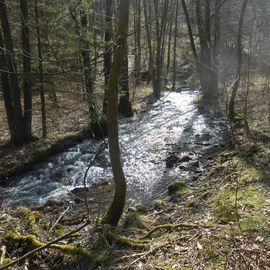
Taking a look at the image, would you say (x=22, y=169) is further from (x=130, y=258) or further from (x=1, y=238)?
(x=130, y=258)

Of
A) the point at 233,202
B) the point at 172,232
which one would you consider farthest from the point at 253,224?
the point at 172,232

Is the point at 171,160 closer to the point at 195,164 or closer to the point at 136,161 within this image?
the point at 195,164

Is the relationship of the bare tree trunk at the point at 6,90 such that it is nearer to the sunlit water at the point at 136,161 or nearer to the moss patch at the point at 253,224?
the sunlit water at the point at 136,161

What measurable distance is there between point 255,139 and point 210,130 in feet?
13.0

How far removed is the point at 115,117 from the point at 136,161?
19.2 feet

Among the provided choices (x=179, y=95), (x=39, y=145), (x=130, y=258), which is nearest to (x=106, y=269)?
(x=130, y=258)

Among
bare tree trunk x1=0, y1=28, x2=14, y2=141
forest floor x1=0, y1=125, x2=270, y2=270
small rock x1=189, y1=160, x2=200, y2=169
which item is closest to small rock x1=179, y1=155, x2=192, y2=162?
small rock x1=189, y1=160, x2=200, y2=169

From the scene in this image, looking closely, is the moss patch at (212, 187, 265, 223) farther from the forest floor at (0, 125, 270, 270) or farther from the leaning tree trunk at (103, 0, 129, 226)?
the leaning tree trunk at (103, 0, 129, 226)

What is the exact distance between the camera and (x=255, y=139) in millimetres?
10852

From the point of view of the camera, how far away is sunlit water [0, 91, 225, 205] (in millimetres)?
9892

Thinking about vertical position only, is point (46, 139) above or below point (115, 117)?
below

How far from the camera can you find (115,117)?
6.29 m

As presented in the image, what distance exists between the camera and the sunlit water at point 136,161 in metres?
9.89

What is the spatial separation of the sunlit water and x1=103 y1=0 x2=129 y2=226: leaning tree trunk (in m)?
1.05
